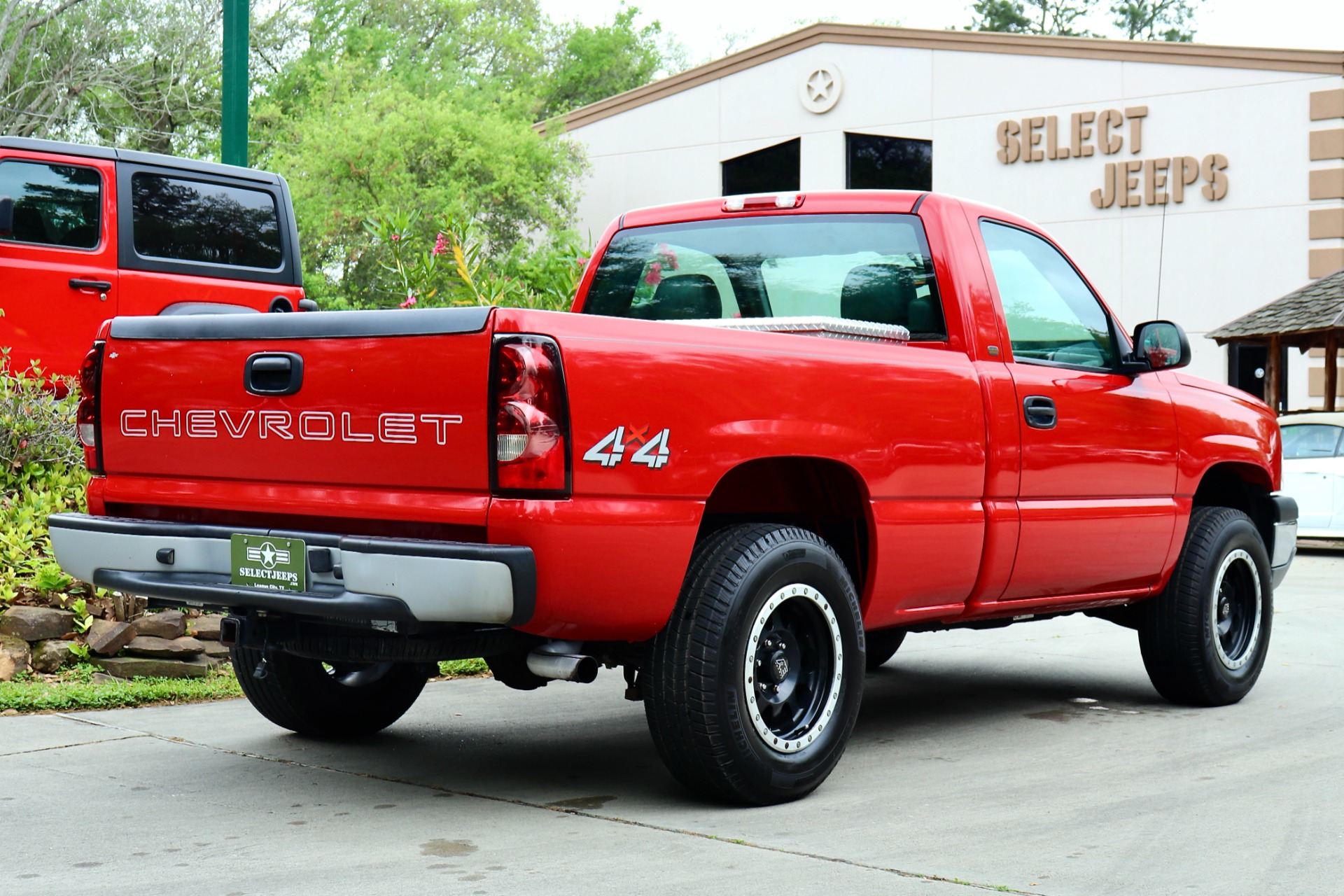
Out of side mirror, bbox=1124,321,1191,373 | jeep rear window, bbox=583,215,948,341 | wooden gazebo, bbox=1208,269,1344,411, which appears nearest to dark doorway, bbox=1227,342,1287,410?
wooden gazebo, bbox=1208,269,1344,411

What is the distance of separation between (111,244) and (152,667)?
3855 mm

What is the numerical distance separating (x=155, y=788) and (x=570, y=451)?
6.56 feet

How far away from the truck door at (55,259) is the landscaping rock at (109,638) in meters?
2.88

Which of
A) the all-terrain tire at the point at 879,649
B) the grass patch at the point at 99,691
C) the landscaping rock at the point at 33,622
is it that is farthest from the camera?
the all-terrain tire at the point at 879,649

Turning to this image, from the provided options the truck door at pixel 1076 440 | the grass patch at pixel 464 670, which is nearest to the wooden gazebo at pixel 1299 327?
the truck door at pixel 1076 440

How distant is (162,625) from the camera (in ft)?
23.3

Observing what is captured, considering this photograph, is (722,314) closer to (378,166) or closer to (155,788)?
(155,788)

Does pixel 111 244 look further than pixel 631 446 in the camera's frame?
Yes

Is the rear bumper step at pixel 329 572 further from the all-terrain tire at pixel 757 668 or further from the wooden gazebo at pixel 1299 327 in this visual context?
the wooden gazebo at pixel 1299 327

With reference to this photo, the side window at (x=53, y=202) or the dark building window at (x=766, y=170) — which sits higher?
the dark building window at (x=766, y=170)

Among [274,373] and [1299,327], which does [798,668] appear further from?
[1299,327]

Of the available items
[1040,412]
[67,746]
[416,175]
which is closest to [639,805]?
[1040,412]

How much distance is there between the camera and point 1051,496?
19.3ft

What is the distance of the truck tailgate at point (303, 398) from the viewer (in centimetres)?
418
